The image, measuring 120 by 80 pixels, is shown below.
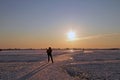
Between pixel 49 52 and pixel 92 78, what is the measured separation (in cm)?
1797

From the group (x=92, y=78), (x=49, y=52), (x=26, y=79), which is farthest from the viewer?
(x=49, y=52)

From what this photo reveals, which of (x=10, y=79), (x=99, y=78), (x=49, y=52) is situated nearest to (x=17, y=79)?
(x=10, y=79)

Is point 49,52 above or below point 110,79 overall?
above

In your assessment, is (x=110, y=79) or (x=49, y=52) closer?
(x=110, y=79)

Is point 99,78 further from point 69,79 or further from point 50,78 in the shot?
point 50,78

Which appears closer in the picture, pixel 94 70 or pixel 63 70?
pixel 63 70

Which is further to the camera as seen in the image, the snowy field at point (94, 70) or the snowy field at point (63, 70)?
the snowy field at point (94, 70)

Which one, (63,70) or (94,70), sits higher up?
(63,70)

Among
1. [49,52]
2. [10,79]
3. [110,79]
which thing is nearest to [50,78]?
[10,79]

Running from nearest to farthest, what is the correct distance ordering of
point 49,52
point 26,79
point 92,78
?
1. point 26,79
2. point 92,78
3. point 49,52

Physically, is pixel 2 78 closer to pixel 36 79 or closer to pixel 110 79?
pixel 36 79

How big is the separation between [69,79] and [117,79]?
3589mm

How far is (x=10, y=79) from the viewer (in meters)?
15.4

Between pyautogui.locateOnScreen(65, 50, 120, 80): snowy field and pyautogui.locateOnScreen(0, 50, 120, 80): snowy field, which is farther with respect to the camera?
pyautogui.locateOnScreen(65, 50, 120, 80): snowy field
